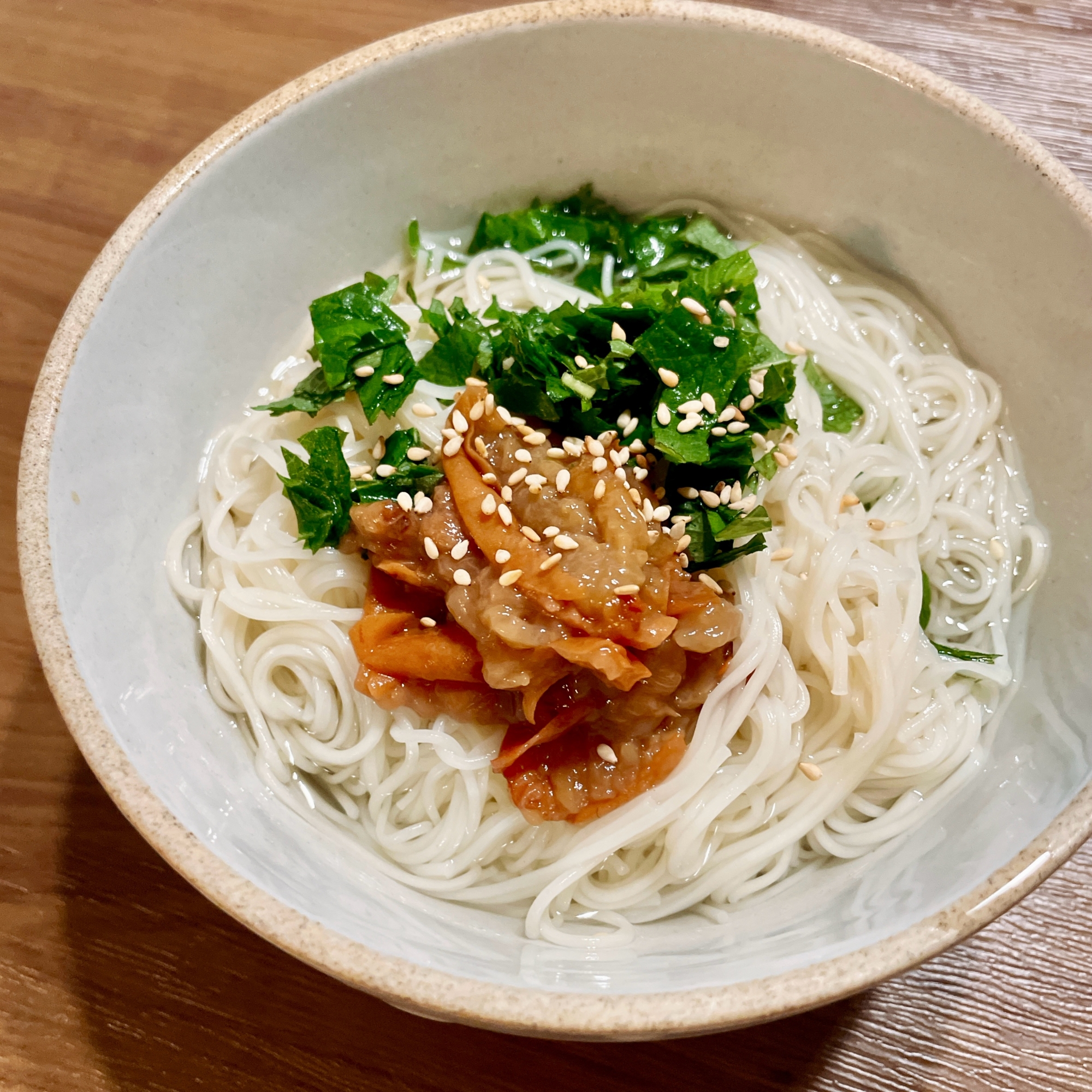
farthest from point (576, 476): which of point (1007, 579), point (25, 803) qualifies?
point (25, 803)

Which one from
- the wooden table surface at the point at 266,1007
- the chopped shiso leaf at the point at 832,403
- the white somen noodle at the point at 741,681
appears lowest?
the wooden table surface at the point at 266,1007

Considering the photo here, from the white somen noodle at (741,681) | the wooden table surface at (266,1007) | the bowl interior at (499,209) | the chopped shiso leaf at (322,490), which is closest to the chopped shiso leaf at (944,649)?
the white somen noodle at (741,681)

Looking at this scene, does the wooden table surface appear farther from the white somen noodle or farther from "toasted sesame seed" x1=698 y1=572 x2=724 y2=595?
"toasted sesame seed" x1=698 y1=572 x2=724 y2=595

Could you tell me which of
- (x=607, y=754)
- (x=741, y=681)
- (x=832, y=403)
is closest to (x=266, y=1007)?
(x=607, y=754)

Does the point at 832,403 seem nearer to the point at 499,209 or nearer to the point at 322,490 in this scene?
the point at 499,209

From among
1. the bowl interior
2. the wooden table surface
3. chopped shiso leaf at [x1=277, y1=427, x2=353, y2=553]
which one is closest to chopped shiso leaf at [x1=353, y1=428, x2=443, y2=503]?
chopped shiso leaf at [x1=277, y1=427, x2=353, y2=553]

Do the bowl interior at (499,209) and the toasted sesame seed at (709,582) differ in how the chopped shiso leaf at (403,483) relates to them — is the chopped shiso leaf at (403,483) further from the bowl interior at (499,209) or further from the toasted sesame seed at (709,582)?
the toasted sesame seed at (709,582)
